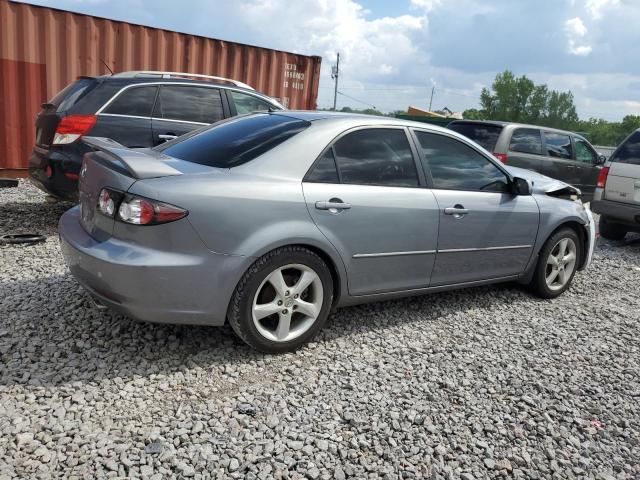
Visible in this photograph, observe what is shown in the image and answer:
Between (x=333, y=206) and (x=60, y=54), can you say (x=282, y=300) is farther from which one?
(x=60, y=54)

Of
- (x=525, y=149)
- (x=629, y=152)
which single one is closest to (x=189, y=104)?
(x=525, y=149)

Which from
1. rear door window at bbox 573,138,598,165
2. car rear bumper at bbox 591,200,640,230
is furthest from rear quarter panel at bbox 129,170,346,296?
rear door window at bbox 573,138,598,165

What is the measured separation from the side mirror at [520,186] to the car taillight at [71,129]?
420 centimetres

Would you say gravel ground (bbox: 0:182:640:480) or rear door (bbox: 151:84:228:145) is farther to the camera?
rear door (bbox: 151:84:228:145)

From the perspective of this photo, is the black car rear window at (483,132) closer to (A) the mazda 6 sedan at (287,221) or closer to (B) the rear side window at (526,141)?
(B) the rear side window at (526,141)

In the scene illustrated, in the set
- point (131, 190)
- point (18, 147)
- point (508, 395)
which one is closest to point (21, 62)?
point (18, 147)

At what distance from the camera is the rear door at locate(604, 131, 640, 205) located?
285 inches

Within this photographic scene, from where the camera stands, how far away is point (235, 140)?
348cm

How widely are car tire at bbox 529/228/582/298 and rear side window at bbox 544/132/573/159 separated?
4670 mm

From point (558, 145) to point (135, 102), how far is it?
7229 mm

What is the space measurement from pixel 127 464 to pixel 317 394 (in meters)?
1.06

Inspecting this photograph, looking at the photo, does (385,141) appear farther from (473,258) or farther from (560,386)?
(560,386)

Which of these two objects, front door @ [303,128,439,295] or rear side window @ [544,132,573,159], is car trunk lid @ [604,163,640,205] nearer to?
rear side window @ [544,132,573,159]

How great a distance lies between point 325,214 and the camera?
325 centimetres
